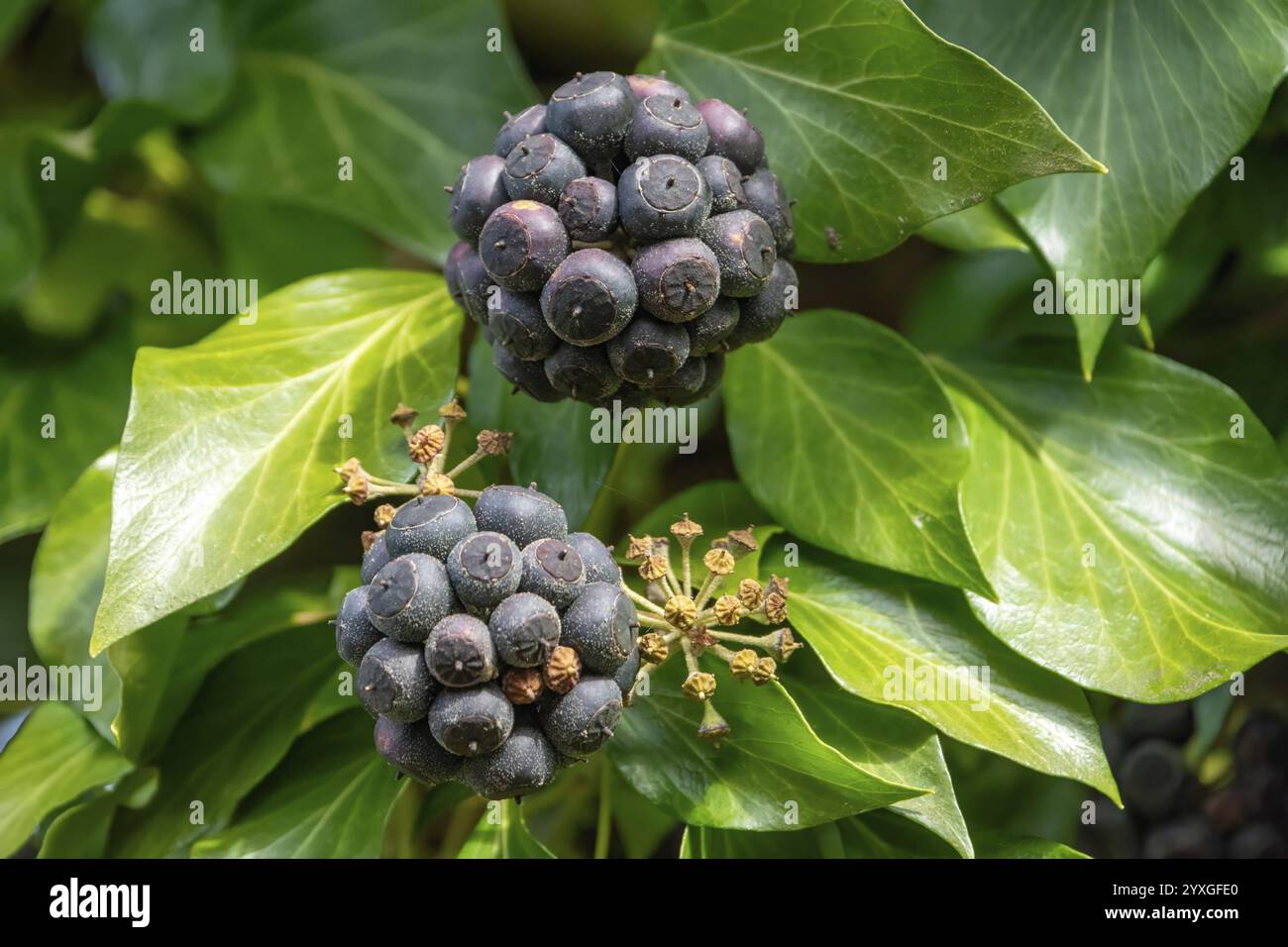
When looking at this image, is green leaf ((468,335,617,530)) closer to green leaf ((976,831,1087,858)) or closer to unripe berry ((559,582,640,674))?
unripe berry ((559,582,640,674))

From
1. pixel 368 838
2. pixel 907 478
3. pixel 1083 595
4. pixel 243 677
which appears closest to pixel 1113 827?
pixel 1083 595

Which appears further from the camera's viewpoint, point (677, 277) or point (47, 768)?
point (47, 768)

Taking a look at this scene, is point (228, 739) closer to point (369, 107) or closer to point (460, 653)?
point (460, 653)

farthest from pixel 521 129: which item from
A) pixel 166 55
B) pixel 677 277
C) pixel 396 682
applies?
pixel 166 55

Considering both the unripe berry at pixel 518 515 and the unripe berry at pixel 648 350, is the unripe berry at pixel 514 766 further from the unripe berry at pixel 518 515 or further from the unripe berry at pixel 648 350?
the unripe berry at pixel 648 350

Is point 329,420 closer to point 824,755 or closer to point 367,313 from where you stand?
point 367,313

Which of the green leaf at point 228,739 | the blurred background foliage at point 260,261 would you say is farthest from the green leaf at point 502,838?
the green leaf at point 228,739
